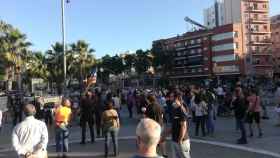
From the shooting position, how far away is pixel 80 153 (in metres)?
13.5

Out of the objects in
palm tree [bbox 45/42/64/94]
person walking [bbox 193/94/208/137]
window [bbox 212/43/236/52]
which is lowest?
person walking [bbox 193/94/208/137]

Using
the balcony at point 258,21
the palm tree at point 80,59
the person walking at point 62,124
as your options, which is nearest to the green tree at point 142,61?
the balcony at point 258,21

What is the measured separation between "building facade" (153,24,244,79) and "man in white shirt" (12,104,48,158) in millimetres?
95080

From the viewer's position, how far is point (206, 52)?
4274 inches

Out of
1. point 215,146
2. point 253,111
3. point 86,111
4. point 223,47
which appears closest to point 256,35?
point 223,47

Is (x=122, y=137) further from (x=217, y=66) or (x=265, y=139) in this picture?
(x=217, y=66)

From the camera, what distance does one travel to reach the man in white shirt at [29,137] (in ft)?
23.1

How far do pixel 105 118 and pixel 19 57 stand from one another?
127 feet

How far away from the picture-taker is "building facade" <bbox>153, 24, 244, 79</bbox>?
334 ft

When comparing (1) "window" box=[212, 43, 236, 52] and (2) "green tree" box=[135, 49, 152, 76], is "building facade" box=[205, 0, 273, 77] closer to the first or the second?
(1) "window" box=[212, 43, 236, 52]

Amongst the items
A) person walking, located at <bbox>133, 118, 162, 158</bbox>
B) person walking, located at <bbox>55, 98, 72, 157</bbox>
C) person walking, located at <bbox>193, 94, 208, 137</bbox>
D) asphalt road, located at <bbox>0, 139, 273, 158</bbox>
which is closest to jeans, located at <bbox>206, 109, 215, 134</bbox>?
person walking, located at <bbox>193, 94, 208, 137</bbox>

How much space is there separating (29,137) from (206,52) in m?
103

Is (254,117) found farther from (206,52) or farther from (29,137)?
(206,52)

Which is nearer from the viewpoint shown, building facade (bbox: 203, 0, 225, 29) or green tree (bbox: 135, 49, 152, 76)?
green tree (bbox: 135, 49, 152, 76)
